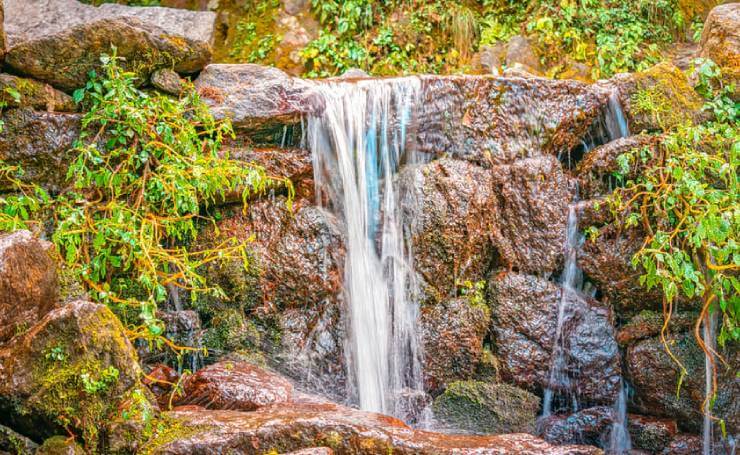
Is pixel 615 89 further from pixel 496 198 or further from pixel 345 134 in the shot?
pixel 345 134

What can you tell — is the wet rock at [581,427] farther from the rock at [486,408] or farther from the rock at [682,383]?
the rock at [682,383]

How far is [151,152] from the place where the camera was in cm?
528

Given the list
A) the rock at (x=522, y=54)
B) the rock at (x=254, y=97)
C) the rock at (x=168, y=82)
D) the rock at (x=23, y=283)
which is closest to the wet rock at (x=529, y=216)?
the rock at (x=254, y=97)

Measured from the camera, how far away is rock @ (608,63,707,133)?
634 centimetres

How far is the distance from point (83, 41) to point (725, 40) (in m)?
5.88

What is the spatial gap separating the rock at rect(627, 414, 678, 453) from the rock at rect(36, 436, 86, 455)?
4.42 m

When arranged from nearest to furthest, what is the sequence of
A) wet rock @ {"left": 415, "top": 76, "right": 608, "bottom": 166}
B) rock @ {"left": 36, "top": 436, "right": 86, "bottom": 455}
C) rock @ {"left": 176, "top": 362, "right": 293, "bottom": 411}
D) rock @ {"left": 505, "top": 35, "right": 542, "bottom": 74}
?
1. rock @ {"left": 36, "top": 436, "right": 86, "bottom": 455}
2. rock @ {"left": 176, "top": 362, "right": 293, "bottom": 411}
3. wet rock @ {"left": 415, "top": 76, "right": 608, "bottom": 166}
4. rock @ {"left": 505, "top": 35, "right": 542, "bottom": 74}

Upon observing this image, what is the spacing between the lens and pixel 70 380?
3469 millimetres

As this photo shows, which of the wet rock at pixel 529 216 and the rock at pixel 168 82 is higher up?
the rock at pixel 168 82

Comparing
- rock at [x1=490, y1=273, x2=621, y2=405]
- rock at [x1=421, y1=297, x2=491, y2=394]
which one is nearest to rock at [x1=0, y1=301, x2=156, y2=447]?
rock at [x1=421, y1=297, x2=491, y2=394]

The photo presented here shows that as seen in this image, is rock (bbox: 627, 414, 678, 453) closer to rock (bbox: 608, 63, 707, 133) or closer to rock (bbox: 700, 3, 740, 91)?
rock (bbox: 608, 63, 707, 133)

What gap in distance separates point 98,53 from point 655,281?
4.81 metres

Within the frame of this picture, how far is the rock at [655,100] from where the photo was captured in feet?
20.8

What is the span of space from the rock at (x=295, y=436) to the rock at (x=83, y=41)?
118 inches
